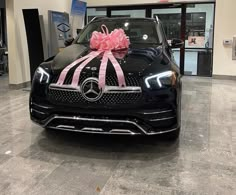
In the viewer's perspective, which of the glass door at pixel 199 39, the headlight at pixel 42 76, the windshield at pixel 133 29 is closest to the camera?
the headlight at pixel 42 76

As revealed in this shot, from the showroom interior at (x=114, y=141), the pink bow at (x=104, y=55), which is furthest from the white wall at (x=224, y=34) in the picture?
the pink bow at (x=104, y=55)

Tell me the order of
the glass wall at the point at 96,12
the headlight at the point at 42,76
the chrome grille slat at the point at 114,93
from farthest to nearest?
the glass wall at the point at 96,12
the headlight at the point at 42,76
the chrome grille slat at the point at 114,93

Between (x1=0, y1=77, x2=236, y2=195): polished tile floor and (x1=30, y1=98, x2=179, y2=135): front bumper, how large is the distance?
0.27 meters

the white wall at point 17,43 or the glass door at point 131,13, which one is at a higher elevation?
the glass door at point 131,13

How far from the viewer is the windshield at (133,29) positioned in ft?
11.4

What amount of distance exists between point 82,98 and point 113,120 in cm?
32

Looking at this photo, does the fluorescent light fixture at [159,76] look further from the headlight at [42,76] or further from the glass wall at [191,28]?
the glass wall at [191,28]

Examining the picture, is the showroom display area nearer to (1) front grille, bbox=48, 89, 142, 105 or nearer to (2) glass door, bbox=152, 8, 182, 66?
(2) glass door, bbox=152, 8, 182, 66

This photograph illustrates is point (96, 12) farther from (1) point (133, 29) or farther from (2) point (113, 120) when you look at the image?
(2) point (113, 120)

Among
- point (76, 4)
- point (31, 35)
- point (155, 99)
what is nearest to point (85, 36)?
point (155, 99)

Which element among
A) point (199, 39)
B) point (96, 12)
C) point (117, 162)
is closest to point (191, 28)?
point (199, 39)

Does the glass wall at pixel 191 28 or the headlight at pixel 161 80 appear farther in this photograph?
the glass wall at pixel 191 28

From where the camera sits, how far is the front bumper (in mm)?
2373

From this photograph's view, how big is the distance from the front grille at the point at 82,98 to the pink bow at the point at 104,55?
0.25 ft
